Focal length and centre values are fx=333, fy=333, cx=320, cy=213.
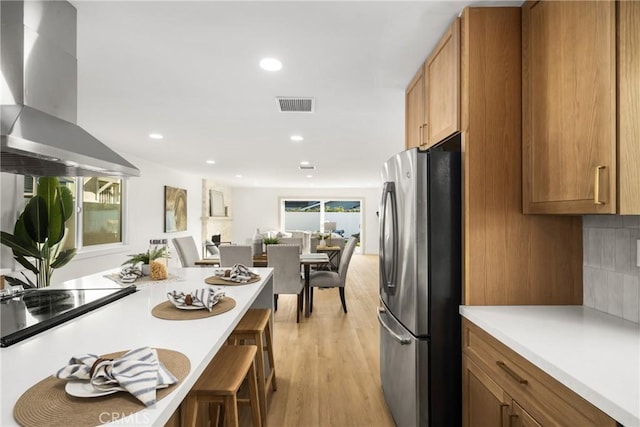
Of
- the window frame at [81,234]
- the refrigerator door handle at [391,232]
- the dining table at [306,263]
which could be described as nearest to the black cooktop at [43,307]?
the refrigerator door handle at [391,232]

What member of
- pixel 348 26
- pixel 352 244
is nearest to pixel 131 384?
pixel 348 26

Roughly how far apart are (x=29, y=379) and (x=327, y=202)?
35.2 feet

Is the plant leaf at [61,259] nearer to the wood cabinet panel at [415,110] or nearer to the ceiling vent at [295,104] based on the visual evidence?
the ceiling vent at [295,104]

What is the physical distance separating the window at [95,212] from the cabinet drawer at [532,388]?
4.60 m

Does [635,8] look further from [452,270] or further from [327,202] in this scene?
[327,202]

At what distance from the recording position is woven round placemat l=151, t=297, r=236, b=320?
4.52 feet

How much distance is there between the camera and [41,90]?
1.43 m

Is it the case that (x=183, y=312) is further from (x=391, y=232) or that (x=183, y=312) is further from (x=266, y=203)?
(x=266, y=203)

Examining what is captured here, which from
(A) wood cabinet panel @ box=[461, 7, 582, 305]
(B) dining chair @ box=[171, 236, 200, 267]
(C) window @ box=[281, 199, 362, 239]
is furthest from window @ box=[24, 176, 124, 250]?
(C) window @ box=[281, 199, 362, 239]

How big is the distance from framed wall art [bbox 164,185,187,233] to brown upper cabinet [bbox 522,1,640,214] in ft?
22.1

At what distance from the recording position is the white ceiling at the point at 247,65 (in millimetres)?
1597

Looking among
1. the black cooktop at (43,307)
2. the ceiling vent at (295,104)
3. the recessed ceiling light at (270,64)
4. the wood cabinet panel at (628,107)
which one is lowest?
the black cooktop at (43,307)

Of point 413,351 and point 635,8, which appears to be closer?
point 635,8

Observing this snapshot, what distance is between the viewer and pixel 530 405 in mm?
1108
